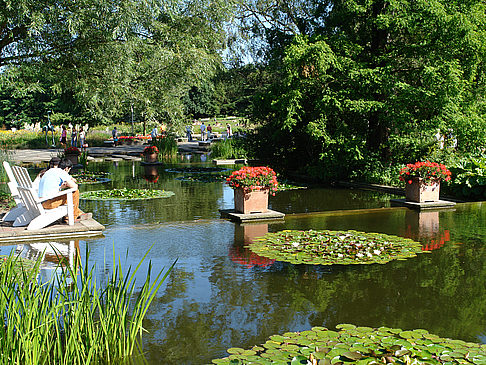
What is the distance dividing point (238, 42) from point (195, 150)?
1721 centimetres

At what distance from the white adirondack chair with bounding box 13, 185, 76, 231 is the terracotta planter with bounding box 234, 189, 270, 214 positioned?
3548 mm

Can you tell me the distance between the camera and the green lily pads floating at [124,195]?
15.7 m

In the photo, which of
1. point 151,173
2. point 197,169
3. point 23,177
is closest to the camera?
point 23,177

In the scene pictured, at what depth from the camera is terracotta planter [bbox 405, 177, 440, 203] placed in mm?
13602

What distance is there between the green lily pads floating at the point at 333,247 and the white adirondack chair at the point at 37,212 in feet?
11.1

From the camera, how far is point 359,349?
4.90 metres

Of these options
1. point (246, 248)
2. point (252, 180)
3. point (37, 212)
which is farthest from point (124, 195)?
point (246, 248)

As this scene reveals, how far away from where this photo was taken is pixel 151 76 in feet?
56.0

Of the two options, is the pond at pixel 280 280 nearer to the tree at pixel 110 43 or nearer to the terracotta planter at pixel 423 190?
the terracotta planter at pixel 423 190

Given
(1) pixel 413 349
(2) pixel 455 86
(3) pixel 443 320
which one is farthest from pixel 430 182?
(1) pixel 413 349

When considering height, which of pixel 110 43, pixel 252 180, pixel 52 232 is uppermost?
pixel 110 43

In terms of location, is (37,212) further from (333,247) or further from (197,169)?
(197,169)

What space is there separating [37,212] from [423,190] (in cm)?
871

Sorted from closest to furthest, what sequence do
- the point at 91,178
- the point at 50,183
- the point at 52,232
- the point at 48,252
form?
the point at 48,252 → the point at 52,232 → the point at 50,183 → the point at 91,178
